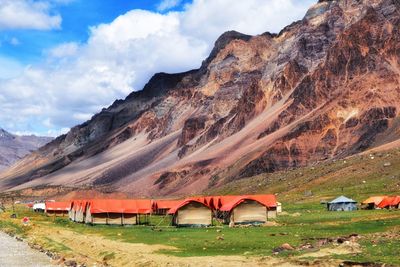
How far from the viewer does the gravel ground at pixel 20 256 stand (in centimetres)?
5694

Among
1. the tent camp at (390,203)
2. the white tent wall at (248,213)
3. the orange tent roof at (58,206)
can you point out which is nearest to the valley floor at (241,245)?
the white tent wall at (248,213)

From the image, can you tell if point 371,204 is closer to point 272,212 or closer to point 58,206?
point 272,212

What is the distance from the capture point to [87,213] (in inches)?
4122

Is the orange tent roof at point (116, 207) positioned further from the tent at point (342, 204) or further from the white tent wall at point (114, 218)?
the tent at point (342, 204)

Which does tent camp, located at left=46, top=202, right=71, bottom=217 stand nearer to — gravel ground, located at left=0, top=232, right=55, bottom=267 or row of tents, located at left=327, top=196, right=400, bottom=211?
gravel ground, located at left=0, top=232, right=55, bottom=267

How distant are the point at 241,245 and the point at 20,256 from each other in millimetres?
23799

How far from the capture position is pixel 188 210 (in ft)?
283

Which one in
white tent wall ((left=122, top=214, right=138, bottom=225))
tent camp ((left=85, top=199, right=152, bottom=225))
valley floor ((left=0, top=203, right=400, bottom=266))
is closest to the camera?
valley floor ((left=0, top=203, right=400, bottom=266))

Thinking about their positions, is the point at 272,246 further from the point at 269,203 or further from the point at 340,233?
the point at 269,203

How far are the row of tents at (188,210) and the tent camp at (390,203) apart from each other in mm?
16765

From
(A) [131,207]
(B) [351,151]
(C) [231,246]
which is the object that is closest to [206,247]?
(C) [231,246]

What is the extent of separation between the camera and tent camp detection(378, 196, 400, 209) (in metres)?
98.0

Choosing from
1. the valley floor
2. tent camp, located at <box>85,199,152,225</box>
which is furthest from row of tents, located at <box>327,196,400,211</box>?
tent camp, located at <box>85,199,152,225</box>

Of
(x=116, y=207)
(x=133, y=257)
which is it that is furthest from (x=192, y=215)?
(x=133, y=257)
